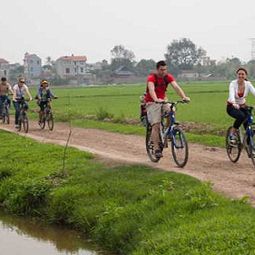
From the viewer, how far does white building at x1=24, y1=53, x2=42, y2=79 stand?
153125 mm

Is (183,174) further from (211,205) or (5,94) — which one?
(5,94)

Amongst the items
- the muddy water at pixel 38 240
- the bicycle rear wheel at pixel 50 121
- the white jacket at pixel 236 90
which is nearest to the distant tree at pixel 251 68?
the bicycle rear wheel at pixel 50 121

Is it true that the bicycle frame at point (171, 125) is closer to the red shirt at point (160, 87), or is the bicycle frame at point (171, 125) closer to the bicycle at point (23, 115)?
the red shirt at point (160, 87)

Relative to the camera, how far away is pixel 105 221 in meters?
8.02

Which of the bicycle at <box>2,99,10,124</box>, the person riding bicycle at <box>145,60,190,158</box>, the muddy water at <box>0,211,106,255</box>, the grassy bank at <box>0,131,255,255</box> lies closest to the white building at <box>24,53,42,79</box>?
the bicycle at <box>2,99,10,124</box>

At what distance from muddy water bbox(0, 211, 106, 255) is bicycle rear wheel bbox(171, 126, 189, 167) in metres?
2.89

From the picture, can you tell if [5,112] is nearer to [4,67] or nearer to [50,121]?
[50,121]

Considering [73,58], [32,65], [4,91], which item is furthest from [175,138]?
[32,65]

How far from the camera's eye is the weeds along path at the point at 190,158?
29.6 feet

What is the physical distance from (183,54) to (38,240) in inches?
5204

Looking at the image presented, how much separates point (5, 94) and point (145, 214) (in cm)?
1706

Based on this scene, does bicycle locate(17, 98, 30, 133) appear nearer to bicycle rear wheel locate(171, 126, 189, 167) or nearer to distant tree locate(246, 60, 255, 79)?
bicycle rear wheel locate(171, 126, 189, 167)

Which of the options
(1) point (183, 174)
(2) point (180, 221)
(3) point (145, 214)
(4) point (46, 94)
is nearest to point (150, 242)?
(2) point (180, 221)

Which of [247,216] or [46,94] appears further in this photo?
[46,94]
